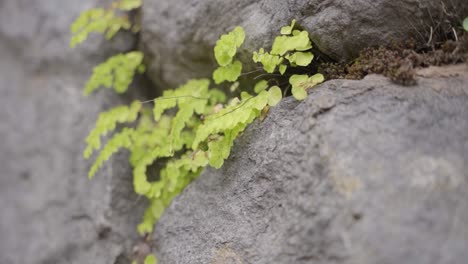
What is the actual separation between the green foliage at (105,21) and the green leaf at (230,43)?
1511mm

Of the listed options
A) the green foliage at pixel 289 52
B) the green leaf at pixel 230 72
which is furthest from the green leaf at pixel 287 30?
the green leaf at pixel 230 72

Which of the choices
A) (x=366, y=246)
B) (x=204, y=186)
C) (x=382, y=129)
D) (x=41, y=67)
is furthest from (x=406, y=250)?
(x=41, y=67)

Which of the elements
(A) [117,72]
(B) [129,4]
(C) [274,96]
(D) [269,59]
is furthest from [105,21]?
(C) [274,96]

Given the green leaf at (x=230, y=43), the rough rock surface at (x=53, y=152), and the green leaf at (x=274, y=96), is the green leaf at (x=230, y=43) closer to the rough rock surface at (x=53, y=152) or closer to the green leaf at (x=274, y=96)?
the green leaf at (x=274, y=96)

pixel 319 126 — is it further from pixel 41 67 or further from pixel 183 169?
pixel 41 67

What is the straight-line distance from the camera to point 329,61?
2619 mm

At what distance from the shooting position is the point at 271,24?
2.71 m

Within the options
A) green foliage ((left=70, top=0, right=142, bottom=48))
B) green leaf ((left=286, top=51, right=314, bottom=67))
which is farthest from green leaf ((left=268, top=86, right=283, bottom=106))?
green foliage ((left=70, top=0, right=142, bottom=48))

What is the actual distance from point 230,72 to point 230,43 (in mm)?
203

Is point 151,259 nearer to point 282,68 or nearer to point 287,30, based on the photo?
point 282,68

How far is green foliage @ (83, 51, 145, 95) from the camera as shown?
145 inches

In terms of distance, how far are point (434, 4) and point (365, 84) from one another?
625 mm

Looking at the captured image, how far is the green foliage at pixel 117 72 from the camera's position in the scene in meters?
3.68

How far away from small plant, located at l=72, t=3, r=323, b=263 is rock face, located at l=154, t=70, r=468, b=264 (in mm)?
147
